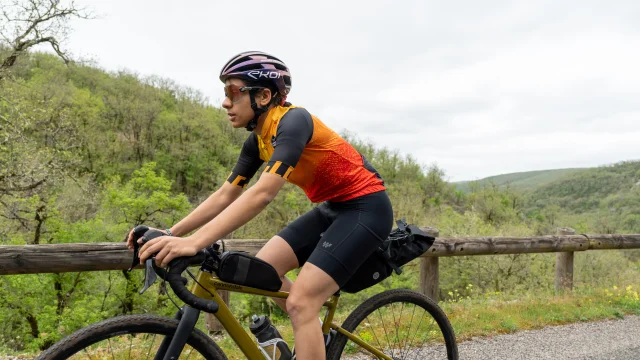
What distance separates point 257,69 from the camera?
2258 millimetres

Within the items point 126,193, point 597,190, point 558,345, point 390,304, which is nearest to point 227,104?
point 390,304

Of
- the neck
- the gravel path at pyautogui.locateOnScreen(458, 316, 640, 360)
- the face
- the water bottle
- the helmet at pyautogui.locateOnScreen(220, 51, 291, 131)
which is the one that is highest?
the helmet at pyautogui.locateOnScreen(220, 51, 291, 131)

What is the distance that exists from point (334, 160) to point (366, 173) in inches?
9.8

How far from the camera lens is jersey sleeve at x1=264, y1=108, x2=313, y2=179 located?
2.03 metres

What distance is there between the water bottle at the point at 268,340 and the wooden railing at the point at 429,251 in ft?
6.33

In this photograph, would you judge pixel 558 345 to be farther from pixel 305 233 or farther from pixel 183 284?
pixel 183 284

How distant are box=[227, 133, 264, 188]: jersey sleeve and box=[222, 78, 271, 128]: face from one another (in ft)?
1.07

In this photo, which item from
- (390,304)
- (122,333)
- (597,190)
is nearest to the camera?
(122,333)

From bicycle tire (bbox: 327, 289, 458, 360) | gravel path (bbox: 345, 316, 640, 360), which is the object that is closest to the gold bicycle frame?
bicycle tire (bbox: 327, 289, 458, 360)

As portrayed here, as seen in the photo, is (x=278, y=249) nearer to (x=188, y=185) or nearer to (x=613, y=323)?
(x=613, y=323)

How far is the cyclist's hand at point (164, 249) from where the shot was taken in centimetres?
172

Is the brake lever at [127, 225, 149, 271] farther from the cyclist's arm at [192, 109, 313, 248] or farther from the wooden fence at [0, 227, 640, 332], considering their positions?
the wooden fence at [0, 227, 640, 332]

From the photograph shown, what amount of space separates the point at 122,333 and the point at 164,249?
→ 1.41 ft

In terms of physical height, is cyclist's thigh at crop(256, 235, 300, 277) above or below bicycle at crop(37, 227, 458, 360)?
above
